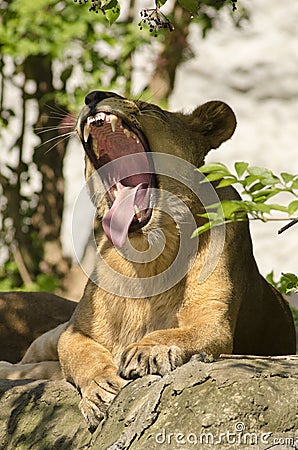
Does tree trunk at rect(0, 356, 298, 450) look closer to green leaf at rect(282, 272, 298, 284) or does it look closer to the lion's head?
green leaf at rect(282, 272, 298, 284)

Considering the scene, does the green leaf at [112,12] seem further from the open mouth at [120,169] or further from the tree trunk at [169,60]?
the tree trunk at [169,60]

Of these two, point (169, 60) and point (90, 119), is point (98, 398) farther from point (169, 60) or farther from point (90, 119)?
point (169, 60)

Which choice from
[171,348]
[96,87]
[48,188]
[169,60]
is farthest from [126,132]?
[48,188]

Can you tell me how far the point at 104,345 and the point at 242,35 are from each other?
980 cm

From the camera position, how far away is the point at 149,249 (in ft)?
14.3

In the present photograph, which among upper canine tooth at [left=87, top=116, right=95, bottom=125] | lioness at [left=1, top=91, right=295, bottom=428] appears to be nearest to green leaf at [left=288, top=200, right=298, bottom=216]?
lioness at [left=1, top=91, right=295, bottom=428]

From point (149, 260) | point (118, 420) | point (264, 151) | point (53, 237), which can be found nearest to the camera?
point (118, 420)

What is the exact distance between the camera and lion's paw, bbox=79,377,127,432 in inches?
145

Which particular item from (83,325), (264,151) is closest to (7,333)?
(83,325)

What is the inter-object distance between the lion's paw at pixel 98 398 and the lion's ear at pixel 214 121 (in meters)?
1.40

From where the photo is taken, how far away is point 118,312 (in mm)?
4426

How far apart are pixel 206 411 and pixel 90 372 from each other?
80 centimetres

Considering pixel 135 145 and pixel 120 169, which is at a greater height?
pixel 135 145

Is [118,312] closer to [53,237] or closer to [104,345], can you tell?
[104,345]
